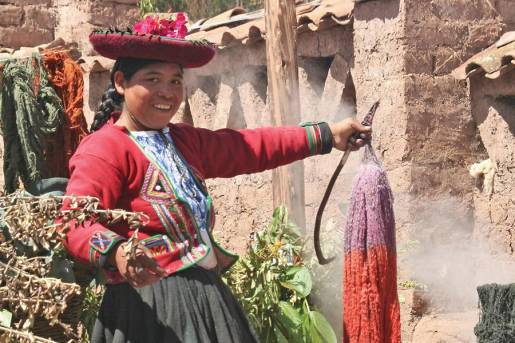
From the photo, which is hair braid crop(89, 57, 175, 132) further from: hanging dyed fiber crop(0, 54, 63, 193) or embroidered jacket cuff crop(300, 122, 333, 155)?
hanging dyed fiber crop(0, 54, 63, 193)

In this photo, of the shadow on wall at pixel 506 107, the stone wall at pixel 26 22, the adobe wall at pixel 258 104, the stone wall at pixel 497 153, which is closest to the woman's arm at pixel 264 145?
the stone wall at pixel 497 153

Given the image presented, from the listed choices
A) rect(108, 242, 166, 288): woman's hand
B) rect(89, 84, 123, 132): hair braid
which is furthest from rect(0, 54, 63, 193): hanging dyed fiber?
rect(108, 242, 166, 288): woman's hand

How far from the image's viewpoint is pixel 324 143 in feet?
14.0

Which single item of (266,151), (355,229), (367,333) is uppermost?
(266,151)

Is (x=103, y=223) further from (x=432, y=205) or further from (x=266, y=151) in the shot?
(x=432, y=205)

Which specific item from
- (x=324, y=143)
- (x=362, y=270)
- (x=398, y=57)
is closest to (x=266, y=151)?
(x=324, y=143)

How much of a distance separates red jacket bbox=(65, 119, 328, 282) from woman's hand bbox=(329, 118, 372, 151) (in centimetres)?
31

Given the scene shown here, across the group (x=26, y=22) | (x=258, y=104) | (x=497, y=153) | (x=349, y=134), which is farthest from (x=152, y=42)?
(x=26, y=22)

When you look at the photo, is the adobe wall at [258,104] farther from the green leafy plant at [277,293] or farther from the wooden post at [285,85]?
the green leafy plant at [277,293]

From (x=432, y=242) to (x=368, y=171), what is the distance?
2363 mm

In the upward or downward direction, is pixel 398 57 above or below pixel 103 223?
above

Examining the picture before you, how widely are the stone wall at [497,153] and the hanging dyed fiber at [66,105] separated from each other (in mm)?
2224

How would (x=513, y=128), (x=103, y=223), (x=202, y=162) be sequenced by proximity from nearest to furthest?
(x=103, y=223)
(x=202, y=162)
(x=513, y=128)

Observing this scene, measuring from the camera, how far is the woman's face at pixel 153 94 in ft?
13.0
